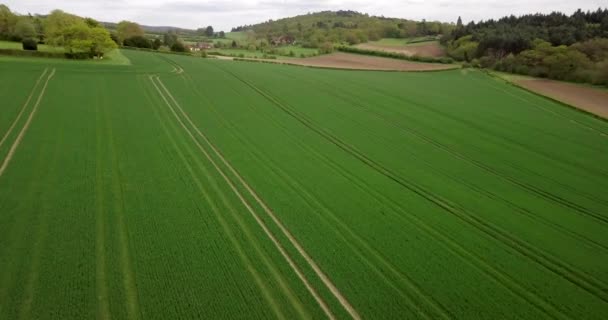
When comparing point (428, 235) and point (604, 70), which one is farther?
point (604, 70)

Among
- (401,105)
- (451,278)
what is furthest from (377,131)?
(451,278)

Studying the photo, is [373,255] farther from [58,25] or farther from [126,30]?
[126,30]

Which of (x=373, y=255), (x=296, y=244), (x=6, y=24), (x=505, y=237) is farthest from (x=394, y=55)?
(x=296, y=244)

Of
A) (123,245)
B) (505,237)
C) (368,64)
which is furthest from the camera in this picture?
(368,64)

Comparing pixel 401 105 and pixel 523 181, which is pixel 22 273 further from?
pixel 401 105

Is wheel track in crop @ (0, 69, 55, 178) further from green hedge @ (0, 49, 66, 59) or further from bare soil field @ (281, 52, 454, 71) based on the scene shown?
bare soil field @ (281, 52, 454, 71)

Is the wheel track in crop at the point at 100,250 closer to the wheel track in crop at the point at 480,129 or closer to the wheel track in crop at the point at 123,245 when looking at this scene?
the wheel track in crop at the point at 123,245

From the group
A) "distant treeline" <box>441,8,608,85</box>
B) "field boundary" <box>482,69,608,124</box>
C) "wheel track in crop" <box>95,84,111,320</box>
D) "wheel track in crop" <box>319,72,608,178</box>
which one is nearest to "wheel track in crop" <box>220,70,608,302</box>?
"wheel track in crop" <box>319,72,608,178</box>
